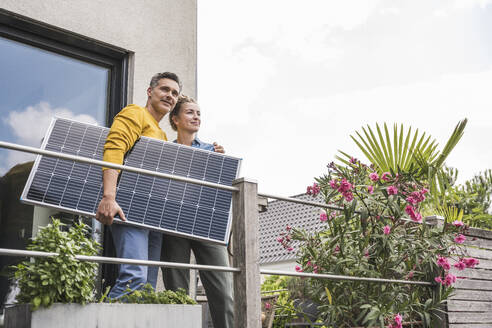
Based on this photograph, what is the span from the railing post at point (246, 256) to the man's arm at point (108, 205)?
0.65m

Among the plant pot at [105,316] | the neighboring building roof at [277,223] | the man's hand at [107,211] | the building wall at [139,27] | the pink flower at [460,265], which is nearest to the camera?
the plant pot at [105,316]

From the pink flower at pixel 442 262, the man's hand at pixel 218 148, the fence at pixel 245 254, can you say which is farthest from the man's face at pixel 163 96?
the pink flower at pixel 442 262

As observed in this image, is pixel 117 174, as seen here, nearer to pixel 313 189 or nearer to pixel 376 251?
pixel 313 189

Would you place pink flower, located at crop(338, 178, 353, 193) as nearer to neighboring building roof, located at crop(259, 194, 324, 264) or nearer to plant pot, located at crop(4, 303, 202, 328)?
plant pot, located at crop(4, 303, 202, 328)

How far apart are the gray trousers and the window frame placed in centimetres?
143

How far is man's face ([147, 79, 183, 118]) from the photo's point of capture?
343 cm

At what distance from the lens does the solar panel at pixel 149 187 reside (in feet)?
10.1

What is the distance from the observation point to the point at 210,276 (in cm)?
326

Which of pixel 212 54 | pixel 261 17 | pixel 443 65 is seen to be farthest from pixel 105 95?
pixel 443 65

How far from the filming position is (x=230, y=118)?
76.8 ft

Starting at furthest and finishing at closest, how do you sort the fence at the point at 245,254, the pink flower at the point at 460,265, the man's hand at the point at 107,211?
the pink flower at the point at 460,265 → the man's hand at the point at 107,211 → the fence at the point at 245,254

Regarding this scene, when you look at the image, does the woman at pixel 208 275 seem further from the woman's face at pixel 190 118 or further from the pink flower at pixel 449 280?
the pink flower at pixel 449 280

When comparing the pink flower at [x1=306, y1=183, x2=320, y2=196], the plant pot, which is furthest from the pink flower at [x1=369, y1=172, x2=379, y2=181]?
the plant pot

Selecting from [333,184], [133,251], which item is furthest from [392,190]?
[133,251]
